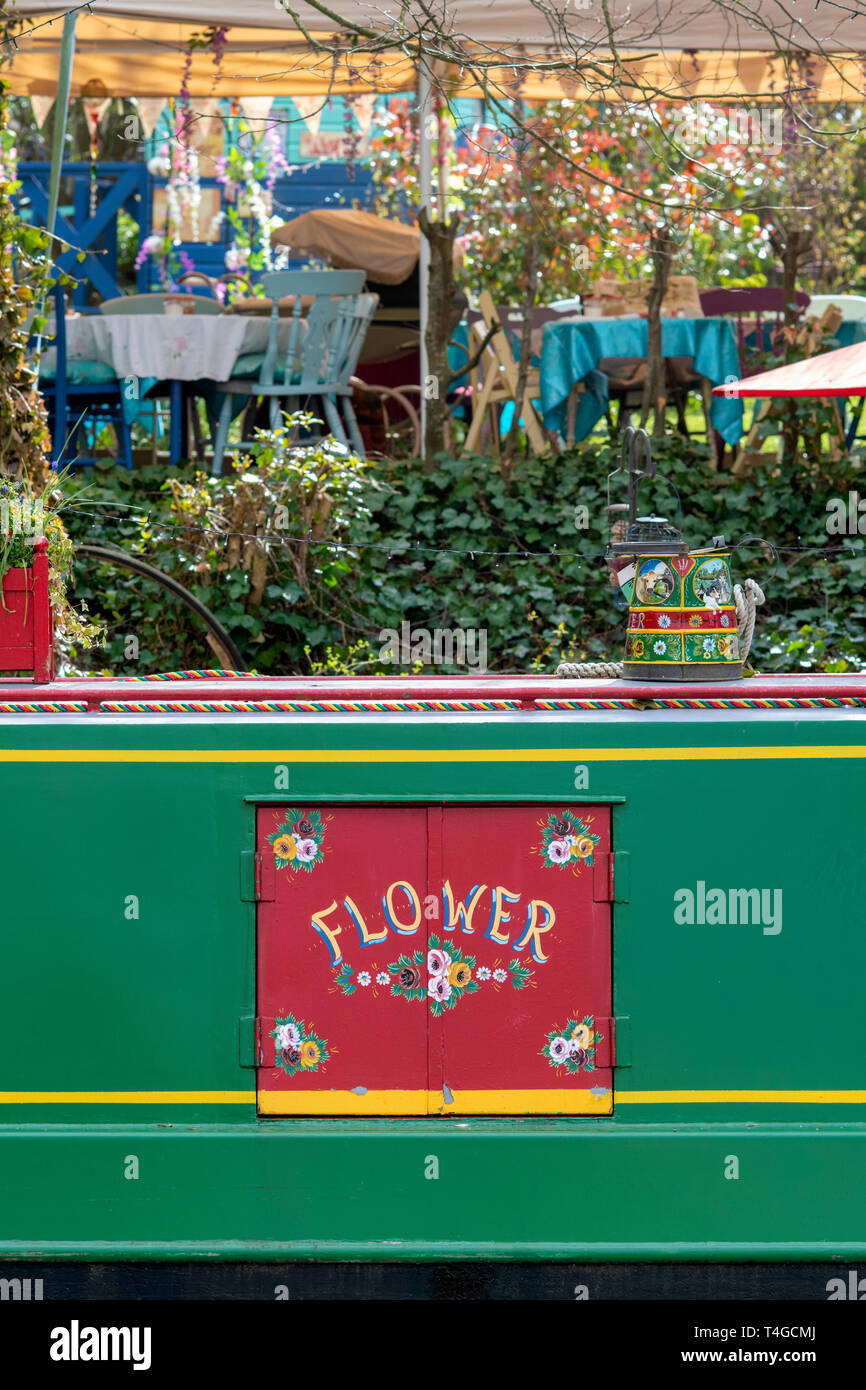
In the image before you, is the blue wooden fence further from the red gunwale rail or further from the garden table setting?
the red gunwale rail

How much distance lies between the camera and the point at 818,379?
7.22m

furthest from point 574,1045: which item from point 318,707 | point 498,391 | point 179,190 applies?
point 179,190

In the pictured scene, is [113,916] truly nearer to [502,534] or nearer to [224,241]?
[502,534]

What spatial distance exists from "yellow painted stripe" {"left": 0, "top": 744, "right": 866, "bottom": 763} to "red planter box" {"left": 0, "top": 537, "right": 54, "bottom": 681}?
0.41m

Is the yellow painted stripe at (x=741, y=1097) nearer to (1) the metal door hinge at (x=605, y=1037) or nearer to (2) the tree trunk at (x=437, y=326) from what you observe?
(1) the metal door hinge at (x=605, y=1037)

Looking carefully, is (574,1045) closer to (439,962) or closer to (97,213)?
(439,962)

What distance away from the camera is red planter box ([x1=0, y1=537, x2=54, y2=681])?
284 cm

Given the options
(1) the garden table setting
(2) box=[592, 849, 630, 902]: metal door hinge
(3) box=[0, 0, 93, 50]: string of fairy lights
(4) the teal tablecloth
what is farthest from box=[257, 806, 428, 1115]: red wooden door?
(4) the teal tablecloth

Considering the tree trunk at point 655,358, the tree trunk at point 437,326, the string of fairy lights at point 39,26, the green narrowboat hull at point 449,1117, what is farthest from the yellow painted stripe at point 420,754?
the tree trunk at point 655,358

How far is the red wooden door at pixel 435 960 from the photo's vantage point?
2.52 metres

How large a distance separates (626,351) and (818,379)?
2409 mm

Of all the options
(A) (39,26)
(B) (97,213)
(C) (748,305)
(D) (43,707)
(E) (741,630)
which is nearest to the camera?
(D) (43,707)

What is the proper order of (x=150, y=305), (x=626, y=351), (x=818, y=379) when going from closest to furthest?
(x=818, y=379), (x=626, y=351), (x=150, y=305)
